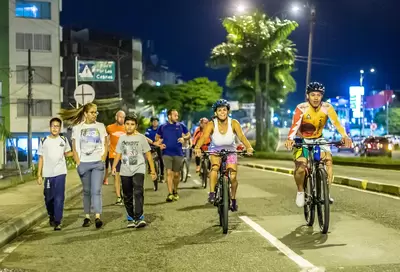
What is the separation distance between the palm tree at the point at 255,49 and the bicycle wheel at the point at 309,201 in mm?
33733

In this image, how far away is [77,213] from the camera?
10828 mm

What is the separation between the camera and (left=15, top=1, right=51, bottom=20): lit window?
50750mm

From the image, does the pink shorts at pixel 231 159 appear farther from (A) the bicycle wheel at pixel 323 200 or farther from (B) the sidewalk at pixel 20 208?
(B) the sidewalk at pixel 20 208

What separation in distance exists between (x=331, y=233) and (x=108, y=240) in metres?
2.98

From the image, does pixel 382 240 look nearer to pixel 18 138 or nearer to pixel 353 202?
pixel 353 202

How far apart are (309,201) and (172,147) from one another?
470 centimetres

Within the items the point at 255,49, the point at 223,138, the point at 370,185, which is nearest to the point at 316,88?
the point at 223,138

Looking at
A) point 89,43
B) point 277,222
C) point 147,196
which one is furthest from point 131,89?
point 277,222

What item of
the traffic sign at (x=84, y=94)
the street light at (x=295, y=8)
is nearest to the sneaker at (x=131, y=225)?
the traffic sign at (x=84, y=94)

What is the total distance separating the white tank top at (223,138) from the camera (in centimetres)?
852

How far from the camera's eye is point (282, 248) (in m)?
6.74

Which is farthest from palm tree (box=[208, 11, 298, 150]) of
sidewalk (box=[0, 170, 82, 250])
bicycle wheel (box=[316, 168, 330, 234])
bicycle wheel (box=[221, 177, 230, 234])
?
bicycle wheel (box=[316, 168, 330, 234])

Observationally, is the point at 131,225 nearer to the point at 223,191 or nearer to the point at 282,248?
the point at 223,191

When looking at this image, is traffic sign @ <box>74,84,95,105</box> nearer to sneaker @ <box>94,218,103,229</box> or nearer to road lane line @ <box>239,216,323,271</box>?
sneaker @ <box>94,218,103,229</box>
